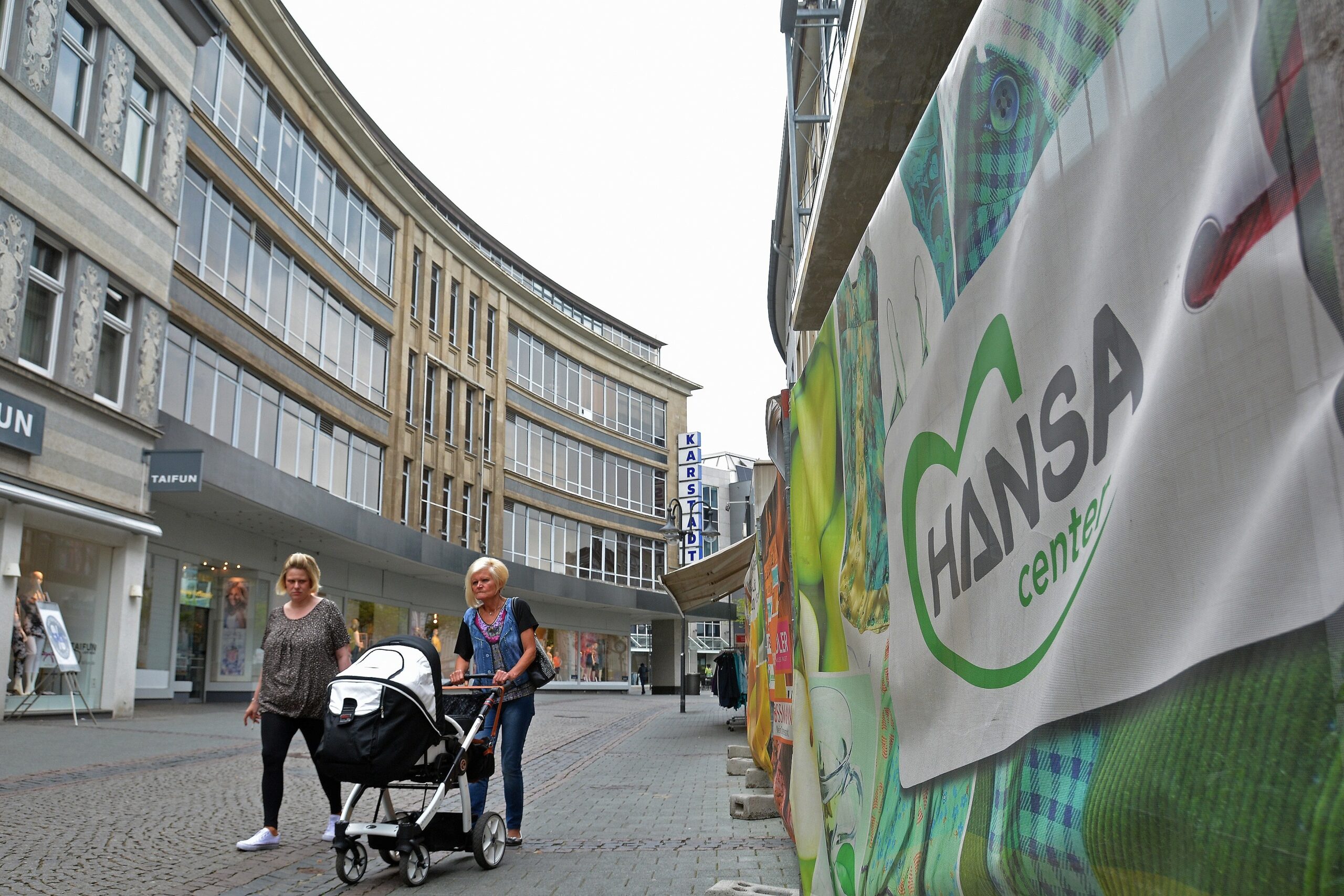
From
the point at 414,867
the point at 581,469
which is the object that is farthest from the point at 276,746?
the point at 581,469

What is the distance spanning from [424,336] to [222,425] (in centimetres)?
1456

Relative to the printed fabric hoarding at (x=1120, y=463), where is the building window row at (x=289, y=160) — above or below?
above

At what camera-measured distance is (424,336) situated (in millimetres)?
39188

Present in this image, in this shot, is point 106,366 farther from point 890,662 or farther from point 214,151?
point 890,662

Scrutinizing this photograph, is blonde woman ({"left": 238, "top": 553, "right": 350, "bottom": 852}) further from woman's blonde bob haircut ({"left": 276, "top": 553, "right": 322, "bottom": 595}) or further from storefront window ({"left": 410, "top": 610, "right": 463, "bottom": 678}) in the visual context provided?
storefront window ({"left": 410, "top": 610, "right": 463, "bottom": 678})

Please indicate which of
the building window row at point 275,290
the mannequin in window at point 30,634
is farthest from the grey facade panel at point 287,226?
the mannequin in window at point 30,634

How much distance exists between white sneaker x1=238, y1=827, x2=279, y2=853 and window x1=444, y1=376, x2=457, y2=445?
34914 millimetres

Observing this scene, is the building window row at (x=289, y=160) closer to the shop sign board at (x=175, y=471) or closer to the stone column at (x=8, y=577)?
the shop sign board at (x=175, y=471)

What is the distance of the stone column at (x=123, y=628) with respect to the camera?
18.5m

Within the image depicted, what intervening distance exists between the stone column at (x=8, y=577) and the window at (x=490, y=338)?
2981 centimetres

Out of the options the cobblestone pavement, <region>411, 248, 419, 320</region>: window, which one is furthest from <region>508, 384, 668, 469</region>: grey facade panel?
the cobblestone pavement

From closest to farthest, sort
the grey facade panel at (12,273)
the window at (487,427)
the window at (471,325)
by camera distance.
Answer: the grey facade panel at (12,273)
the window at (471,325)
the window at (487,427)

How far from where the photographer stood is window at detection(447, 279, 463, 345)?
138 feet

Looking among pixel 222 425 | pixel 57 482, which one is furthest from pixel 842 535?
pixel 222 425
